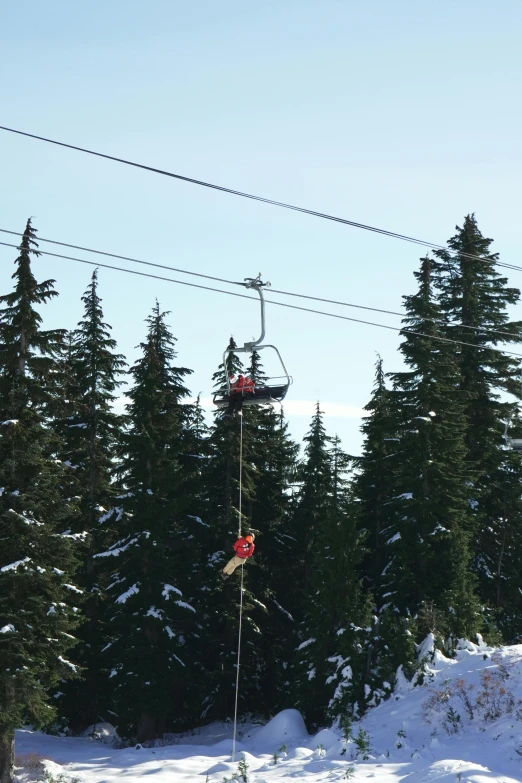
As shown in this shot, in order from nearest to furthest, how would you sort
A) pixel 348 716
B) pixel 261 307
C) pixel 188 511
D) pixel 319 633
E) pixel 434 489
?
pixel 261 307, pixel 348 716, pixel 319 633, pixel 434 489, pixel 188 511

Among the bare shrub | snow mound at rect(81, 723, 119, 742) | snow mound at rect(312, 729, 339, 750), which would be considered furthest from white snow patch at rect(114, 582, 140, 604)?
snow mound at rect(312, 729, 339, 750)

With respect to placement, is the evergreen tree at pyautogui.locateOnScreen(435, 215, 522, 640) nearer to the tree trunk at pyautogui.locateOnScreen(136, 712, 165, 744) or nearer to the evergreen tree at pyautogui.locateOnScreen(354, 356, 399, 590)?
the evergreen tree at pyautogui.locateOnScreen(354, 356, 399, 590)

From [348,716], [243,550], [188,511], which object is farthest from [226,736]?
[243,550]

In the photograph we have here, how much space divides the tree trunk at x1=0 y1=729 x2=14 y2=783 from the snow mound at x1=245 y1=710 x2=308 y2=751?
6.87 metres

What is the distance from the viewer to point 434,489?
105 feet

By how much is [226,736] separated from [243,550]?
19.8 m

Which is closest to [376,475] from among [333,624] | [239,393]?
[333,624]

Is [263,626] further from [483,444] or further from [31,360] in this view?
[31,360]

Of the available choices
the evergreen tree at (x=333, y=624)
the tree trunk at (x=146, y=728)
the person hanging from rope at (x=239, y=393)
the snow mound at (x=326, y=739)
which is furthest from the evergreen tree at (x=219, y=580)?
the person hanging from rope at (x=239, y=393)

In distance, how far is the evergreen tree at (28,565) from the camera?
2422 centimetres

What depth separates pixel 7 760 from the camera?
2470 cm

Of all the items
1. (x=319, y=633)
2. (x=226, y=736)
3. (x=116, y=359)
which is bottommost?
(x=226, y=736)

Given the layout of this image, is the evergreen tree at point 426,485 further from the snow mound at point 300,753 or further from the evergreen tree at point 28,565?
the evergreen tree at point 28,565

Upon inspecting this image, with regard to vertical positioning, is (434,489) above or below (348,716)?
above
